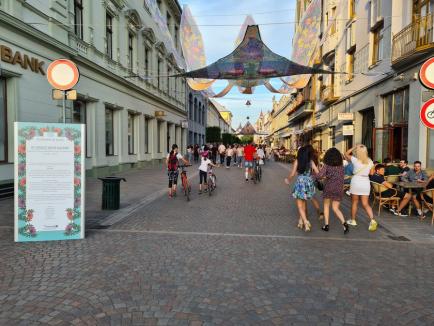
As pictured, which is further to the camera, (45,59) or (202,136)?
(202,136)

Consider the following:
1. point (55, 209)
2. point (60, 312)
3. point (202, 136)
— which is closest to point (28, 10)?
point (55, 209)

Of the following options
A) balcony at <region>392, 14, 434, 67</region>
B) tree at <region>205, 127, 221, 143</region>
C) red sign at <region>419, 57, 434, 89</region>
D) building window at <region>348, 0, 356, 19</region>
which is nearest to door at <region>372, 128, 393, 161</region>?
balcony at <region>392, 14, 434, 67</region>

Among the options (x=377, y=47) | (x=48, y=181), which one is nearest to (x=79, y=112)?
(x=48, y=181)

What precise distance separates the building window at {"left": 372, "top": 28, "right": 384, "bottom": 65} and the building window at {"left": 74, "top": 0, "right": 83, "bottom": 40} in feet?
41.8

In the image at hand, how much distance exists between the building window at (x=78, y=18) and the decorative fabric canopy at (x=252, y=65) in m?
5.21

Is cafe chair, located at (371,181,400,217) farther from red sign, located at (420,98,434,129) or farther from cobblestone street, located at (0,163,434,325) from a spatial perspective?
red sign, located at (420,98,434,129)

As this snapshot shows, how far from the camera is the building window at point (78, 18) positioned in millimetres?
14195

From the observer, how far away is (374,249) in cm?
534

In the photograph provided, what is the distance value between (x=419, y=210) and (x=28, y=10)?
483 inches

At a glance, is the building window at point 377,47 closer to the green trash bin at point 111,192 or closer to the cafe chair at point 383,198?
the cafe chair at point 383,198

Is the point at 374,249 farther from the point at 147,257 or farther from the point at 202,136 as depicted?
the point at 202,136

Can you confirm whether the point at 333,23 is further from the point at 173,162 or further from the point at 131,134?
the point at 173,162

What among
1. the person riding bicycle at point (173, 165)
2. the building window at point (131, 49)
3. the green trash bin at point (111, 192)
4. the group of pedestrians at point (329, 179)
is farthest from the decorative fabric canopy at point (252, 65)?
the building window at point (131, 49)

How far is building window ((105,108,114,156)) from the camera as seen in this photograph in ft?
57.0
